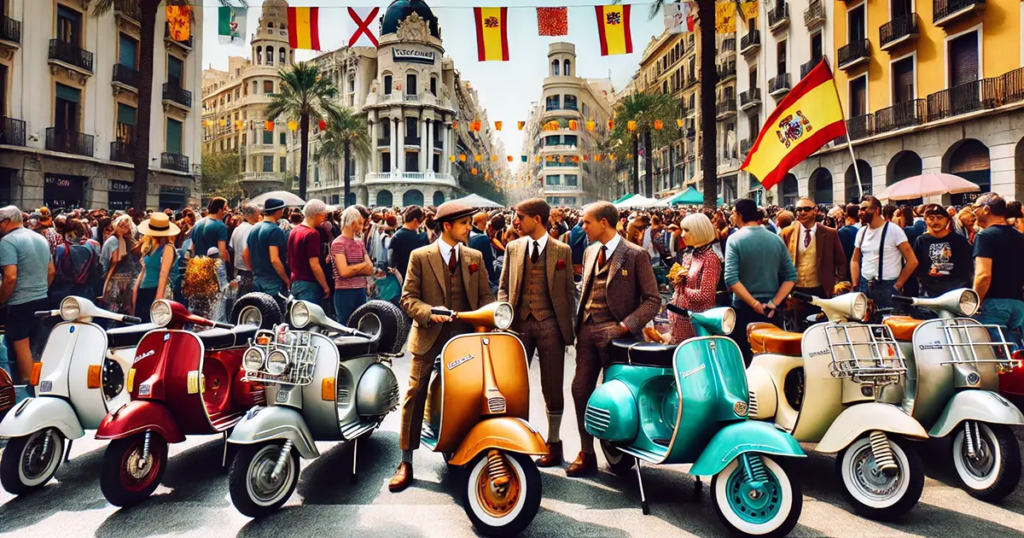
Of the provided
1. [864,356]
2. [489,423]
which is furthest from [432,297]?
[864,356]

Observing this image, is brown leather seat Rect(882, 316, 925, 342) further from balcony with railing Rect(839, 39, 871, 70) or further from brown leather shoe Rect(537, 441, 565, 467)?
balcony with railing Rect(839, 39, 871, 70)

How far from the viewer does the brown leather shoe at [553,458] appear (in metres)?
4.54

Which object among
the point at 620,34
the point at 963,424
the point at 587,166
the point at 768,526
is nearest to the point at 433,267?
the point at 768,526

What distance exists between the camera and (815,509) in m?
3.76

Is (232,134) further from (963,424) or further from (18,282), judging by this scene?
(963,424)

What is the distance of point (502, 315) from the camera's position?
3.74m

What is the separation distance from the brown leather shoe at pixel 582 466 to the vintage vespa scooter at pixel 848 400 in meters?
1.10

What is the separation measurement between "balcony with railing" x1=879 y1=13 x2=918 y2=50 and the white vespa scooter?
2525 centimetres

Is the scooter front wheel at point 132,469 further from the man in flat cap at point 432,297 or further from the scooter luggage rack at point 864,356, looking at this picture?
the scooter luggage rack at point 864,356

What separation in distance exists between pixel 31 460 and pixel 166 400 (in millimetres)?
924

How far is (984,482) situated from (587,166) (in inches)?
3600

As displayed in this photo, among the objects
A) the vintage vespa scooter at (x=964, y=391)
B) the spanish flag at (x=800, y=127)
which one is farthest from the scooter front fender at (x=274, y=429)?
the spanish flag at (x=800, y=127)

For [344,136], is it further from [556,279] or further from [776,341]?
[776,341]

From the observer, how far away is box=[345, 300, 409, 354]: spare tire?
4.83 metres
